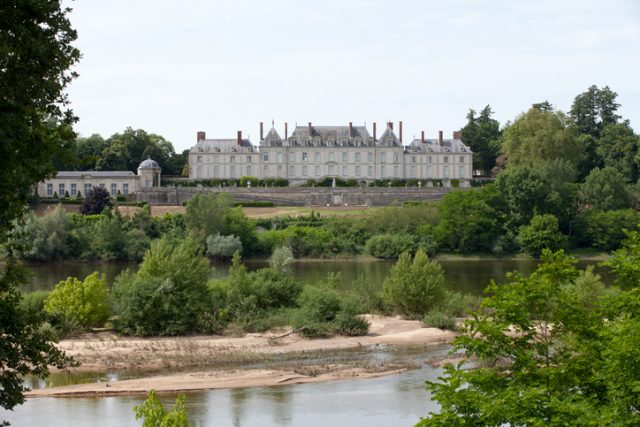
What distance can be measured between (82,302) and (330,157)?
45697mm

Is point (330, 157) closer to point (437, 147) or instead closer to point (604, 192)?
point (437, 147)

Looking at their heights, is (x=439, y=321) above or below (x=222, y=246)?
below

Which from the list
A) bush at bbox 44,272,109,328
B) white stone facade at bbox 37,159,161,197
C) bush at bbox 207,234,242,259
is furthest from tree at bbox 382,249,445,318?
white stone facade at bbox 37,159,161,197

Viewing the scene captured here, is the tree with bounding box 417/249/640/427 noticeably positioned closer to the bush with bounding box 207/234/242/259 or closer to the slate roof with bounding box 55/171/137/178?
the bush with bounding box 207/234/242/259

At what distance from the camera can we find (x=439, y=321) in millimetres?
24672

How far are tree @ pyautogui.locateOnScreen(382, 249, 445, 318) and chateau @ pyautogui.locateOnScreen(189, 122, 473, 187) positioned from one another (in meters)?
42.3

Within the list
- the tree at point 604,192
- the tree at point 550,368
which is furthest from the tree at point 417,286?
the tree at point 604,192

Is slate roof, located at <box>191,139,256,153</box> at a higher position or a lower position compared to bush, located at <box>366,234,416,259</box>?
higher

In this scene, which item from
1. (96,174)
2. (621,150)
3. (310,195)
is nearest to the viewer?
(621,150)

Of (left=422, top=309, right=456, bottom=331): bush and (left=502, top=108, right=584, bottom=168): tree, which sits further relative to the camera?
(left=502, top=108, right=584, bottom=168): tree

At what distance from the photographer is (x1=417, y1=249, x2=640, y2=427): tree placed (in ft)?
33.5

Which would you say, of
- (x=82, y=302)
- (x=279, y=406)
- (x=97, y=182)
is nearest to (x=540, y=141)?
(x=97, y=182)

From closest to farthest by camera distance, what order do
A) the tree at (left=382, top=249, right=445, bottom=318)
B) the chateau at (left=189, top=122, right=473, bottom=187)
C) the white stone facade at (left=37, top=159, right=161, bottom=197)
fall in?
the tree at (left=382, top=249, right=445, bottom=318)
the white stone facade at (left=37, top=159, right=161, bottom=197)
the chateau at (left=189, top=122, right=473, bottom=187)

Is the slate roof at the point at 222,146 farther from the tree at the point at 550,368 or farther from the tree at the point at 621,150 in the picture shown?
the tree at the point at 550,368
